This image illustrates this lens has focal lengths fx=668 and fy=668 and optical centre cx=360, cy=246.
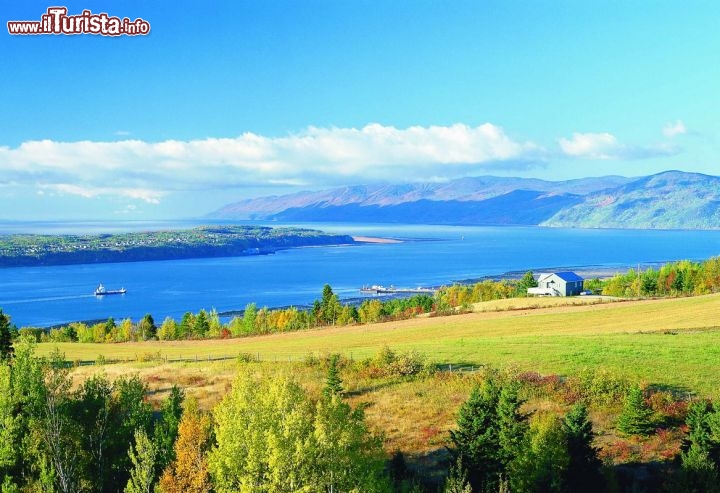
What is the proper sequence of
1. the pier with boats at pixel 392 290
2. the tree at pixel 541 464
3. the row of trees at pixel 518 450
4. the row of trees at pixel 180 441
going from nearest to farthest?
the row of trees at pixel 180 441
the tree at pixel 541 464
the row of trees at pixel 518 450
the pier with boats at pixel 392 290

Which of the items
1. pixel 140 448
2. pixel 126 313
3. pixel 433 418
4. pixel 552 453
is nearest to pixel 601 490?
pixel 552 453

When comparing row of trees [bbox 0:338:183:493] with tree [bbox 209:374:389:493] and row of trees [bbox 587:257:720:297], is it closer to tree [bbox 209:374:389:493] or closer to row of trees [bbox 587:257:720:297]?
tree [bbox 209:374:389:493]

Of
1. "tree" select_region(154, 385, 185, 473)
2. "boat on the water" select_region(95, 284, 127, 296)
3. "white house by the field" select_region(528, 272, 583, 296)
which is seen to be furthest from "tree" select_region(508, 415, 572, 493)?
"boat on the water" select_region(95, 284, 127, 296)

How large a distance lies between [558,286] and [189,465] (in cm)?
9287

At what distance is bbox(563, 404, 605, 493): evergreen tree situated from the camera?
26375 mm

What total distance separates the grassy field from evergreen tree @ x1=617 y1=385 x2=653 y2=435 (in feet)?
22.2

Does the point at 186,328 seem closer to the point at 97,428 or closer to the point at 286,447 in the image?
the point at 97,428

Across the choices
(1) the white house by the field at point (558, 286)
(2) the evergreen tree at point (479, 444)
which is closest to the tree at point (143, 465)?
(2) the evergreen tree at point (479, 444)

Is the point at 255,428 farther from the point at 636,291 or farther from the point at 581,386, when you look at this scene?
the point at 636,291

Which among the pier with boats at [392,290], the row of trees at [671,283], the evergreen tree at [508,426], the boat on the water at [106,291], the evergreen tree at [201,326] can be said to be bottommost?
the pier with boats at [392,290]

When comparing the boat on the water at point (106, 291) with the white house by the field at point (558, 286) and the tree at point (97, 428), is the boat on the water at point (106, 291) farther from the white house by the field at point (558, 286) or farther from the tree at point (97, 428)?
the tree at point (97, 428)

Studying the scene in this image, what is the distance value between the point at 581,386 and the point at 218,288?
548 feet

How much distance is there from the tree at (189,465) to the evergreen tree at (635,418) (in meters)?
19.2

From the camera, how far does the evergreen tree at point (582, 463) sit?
26375mm
